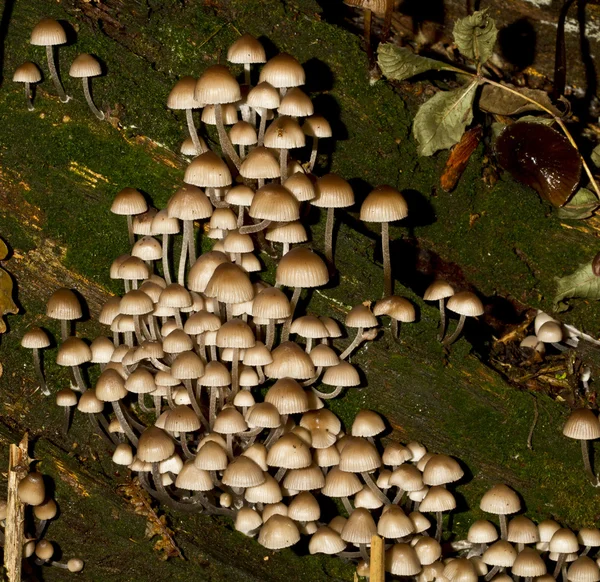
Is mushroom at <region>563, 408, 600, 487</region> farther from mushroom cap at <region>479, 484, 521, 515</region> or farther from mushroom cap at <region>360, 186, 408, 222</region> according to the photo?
mushroom cap at <region>360, 186, 408, 222</region>

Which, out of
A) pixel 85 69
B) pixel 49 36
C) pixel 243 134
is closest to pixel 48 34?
pixel 49 36

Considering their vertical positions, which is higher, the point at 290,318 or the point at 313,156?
the point at 313,156

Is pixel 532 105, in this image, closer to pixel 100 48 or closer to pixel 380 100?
pixel 380 100

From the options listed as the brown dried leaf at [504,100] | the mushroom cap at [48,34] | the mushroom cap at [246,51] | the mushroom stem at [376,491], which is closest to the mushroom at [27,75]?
the mushroom cap at [48,34]

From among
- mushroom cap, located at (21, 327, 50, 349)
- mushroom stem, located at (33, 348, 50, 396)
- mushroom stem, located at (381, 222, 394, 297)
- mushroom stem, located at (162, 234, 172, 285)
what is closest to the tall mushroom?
mushroom stem, located at (381, 222, 394, 297)

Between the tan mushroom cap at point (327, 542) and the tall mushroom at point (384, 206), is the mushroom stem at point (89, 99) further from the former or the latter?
the tan mushroom cap at point (327, 542)

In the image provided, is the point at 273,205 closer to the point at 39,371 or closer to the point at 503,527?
the point at 39,371

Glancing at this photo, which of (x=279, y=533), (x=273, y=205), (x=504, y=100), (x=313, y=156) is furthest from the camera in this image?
(x=504, y=100)
